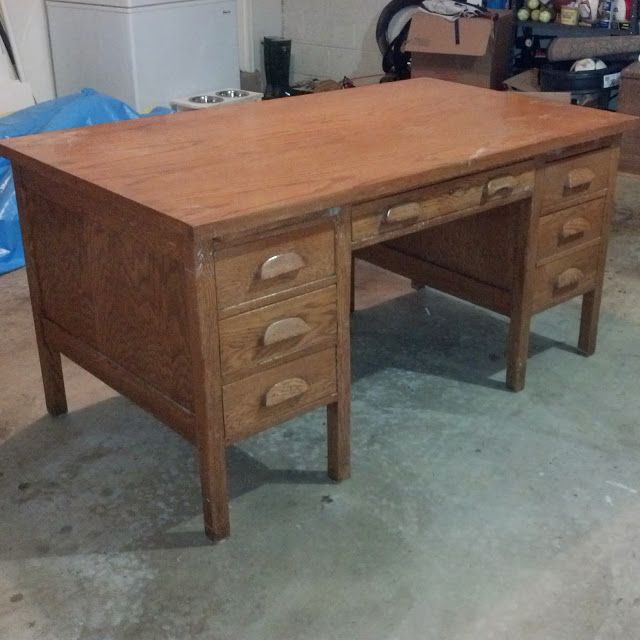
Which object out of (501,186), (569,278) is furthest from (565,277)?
(501,186)

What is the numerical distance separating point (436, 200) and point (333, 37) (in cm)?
357

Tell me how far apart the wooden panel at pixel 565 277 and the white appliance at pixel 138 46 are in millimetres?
2513

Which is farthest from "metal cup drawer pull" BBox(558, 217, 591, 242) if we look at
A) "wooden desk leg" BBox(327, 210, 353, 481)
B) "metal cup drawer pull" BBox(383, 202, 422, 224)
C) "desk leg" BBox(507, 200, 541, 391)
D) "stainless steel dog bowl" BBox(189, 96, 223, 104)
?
"stainless steel dog bowl" BBox(189, 96, 223, 104)

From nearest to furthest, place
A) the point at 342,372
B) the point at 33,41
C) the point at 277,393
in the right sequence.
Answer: the point at 277,393
the point at 342,372
the point at 33,41

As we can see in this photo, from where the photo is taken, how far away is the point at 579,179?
7.25ft

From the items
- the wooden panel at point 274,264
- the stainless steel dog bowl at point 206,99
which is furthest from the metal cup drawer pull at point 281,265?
the stainless steel dog bowl at point 206,99

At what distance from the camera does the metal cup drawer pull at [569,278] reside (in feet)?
7.61

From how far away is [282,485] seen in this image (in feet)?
6.40

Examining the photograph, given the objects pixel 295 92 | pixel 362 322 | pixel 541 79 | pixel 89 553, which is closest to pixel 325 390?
pixel 89 553

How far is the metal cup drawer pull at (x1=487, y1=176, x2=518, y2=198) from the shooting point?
1983 mm

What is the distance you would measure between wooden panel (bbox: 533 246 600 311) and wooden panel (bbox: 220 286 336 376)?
746 millimetres

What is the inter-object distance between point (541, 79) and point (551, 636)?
3.34 m

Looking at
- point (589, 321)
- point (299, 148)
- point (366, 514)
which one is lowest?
point (366, 514)

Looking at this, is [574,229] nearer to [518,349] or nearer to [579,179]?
[579,179]
